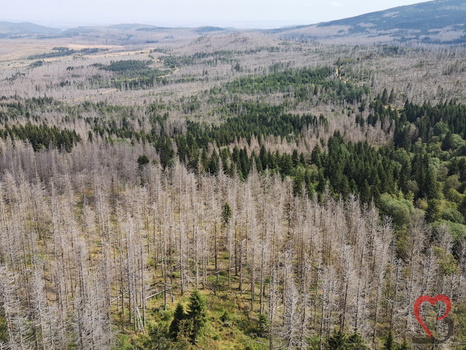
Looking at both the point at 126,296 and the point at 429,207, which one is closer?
the point at 126,296

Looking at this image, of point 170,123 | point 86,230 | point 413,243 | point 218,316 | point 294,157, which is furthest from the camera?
point 170,123

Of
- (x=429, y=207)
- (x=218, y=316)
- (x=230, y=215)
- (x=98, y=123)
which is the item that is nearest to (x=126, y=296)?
(x=218, y=316)

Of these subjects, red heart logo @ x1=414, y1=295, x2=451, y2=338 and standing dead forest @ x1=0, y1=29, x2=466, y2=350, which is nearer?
standing dead forest @ x1=0, y1=29, x2=466, y2=350

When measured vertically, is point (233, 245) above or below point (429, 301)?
above

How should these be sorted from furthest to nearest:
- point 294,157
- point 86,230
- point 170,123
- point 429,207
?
point 170,123 < point 294,157 < point 429,207 < point 86,230

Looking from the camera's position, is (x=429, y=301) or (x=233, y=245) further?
(x=233, y=245)

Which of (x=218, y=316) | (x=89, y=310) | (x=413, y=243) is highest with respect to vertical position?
(x=89, y=310)

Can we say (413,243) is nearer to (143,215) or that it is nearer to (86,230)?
(143,215)

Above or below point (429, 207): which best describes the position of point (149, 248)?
below

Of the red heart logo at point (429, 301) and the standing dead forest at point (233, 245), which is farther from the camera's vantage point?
the red heart logo at point (429, 301)
